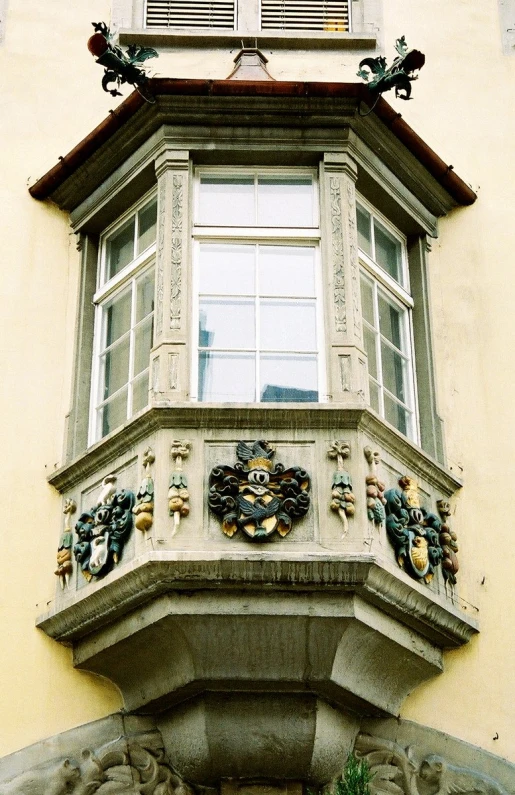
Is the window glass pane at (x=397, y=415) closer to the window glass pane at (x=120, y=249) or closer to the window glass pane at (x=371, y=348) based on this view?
the window glass pane at (x=371, y=348)

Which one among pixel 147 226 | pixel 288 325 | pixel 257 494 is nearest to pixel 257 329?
pixel 288 325

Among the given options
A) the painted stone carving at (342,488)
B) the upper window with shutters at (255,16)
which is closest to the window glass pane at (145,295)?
the painted stone carving at (342,488)

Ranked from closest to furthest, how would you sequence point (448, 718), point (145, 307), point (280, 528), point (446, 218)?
point (280, 528) < point (448, 718) < point (145, 307) < point (446, 218)

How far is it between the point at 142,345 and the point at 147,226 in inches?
41.6

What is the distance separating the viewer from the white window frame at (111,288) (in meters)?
10.7

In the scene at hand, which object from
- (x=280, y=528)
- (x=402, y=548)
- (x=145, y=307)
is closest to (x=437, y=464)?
(x=402, y=548)

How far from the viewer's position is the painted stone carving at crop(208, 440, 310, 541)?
9148 mm

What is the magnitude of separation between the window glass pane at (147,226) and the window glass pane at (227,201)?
1.36 ft

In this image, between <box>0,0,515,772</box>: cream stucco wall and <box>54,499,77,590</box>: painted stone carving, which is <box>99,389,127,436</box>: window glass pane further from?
<box>54,499,77,590</box>: painted stone carving

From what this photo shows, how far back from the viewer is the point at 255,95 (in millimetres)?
10750

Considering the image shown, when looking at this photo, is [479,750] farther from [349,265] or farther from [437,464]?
[349,265]

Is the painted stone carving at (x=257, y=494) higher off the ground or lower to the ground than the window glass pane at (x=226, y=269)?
lower

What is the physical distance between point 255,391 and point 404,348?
1.60 meters

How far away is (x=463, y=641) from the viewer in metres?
9.95
